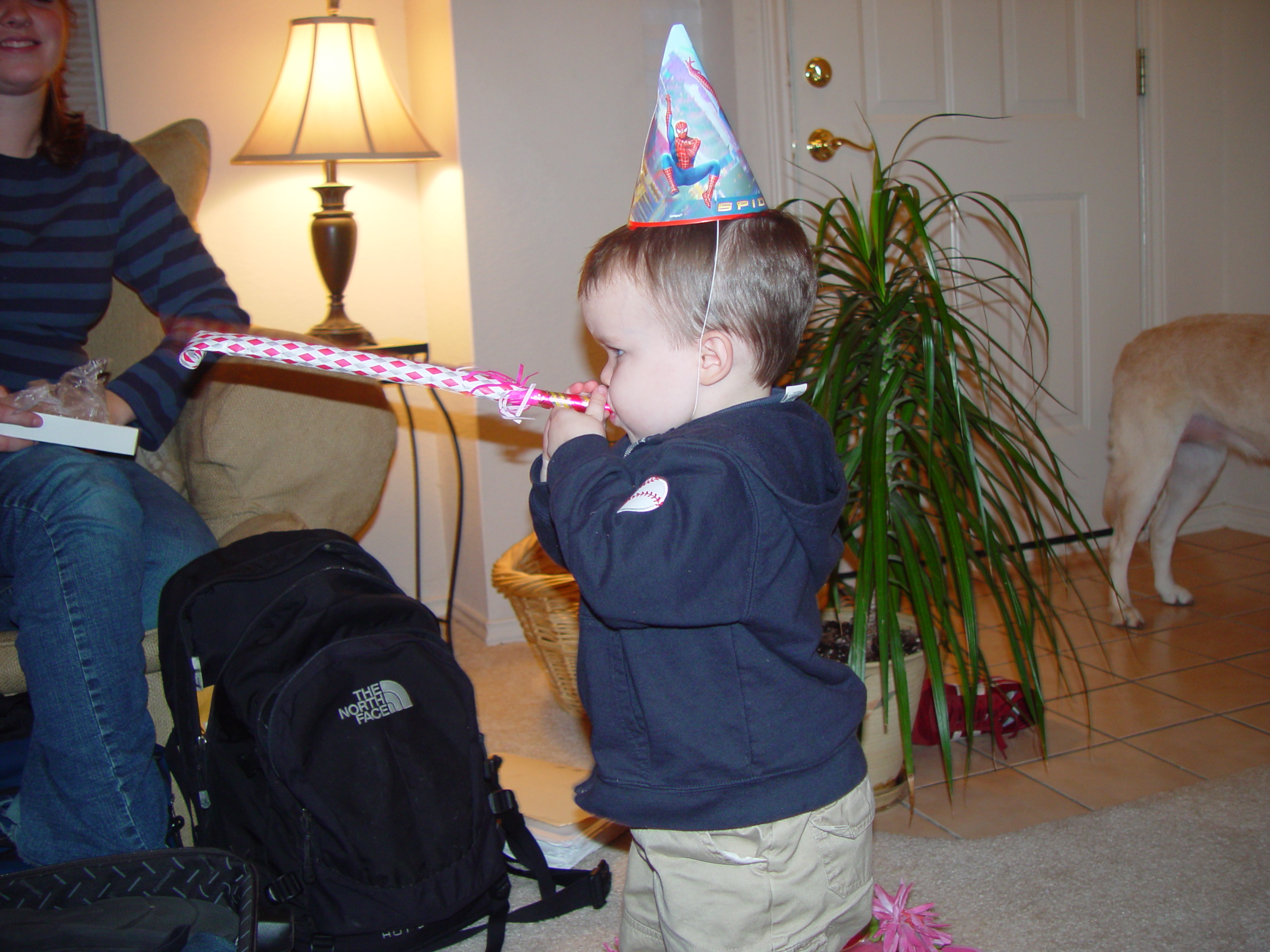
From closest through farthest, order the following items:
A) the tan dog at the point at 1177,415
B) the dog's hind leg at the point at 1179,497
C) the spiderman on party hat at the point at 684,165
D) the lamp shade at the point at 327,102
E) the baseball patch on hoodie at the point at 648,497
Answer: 1. the baseball patch on hoodie at the point at 648,497
2. the spiderman on party hat at the point at 684,165
3. the lamp shade at the point at 327,102
4. the tan dog at the point at 1177,415
5. the dog's hind leg at the point at 1179,497

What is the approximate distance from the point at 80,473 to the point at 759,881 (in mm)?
929

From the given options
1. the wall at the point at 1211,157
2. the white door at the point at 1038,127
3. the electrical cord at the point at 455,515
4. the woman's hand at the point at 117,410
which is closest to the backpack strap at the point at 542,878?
the woman's hand at the point at 117,410

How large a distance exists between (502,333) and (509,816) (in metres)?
1.23

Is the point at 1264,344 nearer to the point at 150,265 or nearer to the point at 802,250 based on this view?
the point at 802,250

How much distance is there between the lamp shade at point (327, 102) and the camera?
1877 mm

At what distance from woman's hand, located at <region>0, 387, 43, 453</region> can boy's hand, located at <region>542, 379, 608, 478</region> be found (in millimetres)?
726

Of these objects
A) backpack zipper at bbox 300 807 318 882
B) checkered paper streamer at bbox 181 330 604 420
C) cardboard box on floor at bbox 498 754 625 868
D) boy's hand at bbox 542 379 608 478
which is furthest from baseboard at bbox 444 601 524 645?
boy's hand at bbox 542 379 608 478

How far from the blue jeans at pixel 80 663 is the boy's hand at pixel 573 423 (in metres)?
0.59

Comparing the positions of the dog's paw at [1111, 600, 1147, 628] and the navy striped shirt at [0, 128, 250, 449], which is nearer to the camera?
the navy striped shirt at [0, 128, 250, 449]

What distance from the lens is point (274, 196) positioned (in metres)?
2.17

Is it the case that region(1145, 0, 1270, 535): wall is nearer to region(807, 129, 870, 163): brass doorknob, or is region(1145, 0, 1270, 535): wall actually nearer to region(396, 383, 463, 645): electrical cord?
region(807, 129, 870, 163): brass doorknob

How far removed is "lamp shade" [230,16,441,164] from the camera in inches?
73.9

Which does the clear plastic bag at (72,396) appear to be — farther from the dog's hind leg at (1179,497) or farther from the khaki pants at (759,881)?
the dog's hind leg at (1179,497)

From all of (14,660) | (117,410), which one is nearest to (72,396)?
(117,410)
